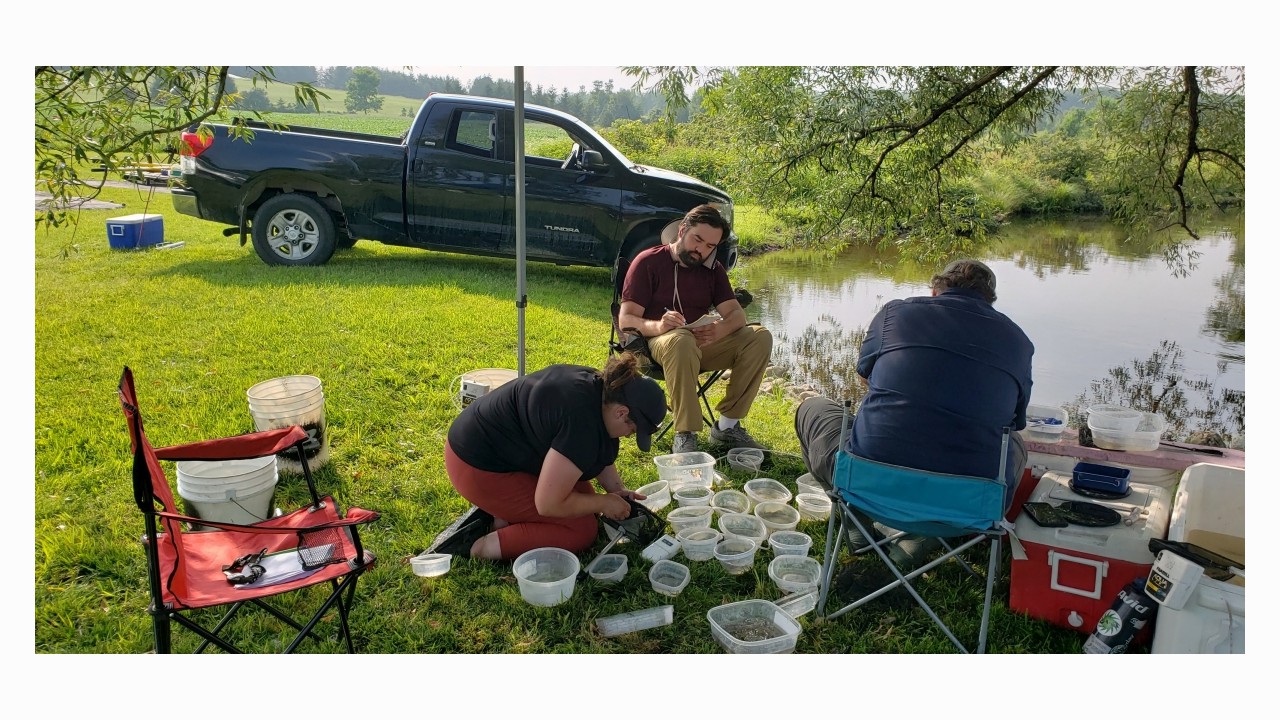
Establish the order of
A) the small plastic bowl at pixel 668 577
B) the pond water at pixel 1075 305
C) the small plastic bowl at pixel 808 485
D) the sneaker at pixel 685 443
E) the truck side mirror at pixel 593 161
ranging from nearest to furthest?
the small plastic bowl at pixel 668 577 → the small plastic bowl at pixel 808 485 → the sneaker at pixel 685 443 → the pond water at pixel 1075 305 → the truck side mirror at pixel 593 161

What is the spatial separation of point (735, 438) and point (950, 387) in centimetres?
151

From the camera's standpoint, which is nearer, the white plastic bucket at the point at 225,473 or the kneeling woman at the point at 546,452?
the kneeling woman at the point at 546,452

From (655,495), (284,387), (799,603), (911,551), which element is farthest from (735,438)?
(284,387)

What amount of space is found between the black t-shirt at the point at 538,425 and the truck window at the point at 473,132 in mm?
4358

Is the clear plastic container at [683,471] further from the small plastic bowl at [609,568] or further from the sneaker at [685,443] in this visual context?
the small plastic bowl at [609,568]

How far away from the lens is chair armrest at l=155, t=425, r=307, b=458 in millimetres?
2111

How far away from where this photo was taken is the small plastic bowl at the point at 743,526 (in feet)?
8.96

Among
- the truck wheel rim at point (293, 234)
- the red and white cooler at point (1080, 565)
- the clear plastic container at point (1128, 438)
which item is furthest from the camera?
the truck wheel rim at point (293, 234)

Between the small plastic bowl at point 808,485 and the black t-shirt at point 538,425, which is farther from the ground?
the black t-shirt at point 538,425

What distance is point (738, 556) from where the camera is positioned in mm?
2576

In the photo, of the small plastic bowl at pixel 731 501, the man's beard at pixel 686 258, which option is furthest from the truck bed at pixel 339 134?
the small plastic bowl at pixel 731 501

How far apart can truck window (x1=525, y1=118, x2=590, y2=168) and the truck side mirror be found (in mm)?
179

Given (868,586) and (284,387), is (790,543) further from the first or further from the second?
(284,387)

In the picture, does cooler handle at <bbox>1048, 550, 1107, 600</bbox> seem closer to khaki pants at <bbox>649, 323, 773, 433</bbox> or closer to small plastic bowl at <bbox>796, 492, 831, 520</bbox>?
small plastic bowl at <bbox>796, 492, 831, 520</bbox>
